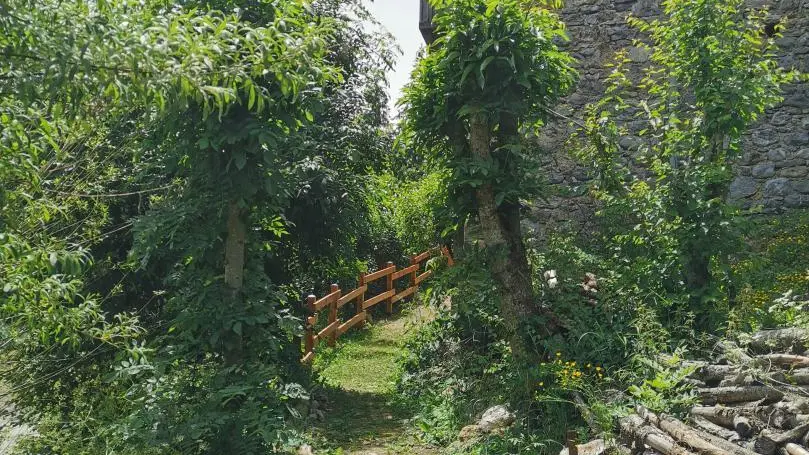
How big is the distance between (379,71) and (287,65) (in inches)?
170

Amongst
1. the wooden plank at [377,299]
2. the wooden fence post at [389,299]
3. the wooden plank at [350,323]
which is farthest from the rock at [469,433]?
the wooden fence post at [389,299]

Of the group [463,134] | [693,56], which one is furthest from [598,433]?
[693,56]

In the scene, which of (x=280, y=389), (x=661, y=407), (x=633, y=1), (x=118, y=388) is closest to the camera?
(x=661, y=407)

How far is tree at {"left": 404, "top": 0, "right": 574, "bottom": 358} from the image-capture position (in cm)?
576

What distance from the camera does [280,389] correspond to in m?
4.79

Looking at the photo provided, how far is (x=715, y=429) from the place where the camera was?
4.16m

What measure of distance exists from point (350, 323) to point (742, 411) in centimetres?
699

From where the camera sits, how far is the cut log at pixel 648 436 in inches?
158

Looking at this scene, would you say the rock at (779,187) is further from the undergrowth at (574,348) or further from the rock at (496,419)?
the rock at (496,419)

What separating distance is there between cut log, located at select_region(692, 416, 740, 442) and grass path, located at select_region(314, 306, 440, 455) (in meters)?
2.32

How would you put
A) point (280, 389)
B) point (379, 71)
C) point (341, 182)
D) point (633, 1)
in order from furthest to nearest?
point (633, 1), point (379, 71), point (341, 182), point (280, 389)

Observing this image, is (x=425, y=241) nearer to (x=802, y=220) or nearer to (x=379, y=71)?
(x=379, y=71)

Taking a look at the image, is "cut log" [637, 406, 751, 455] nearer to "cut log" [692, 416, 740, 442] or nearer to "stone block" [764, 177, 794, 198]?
"cut log" [692, 416, 740, 442]

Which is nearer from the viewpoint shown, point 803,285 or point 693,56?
point 693,56
